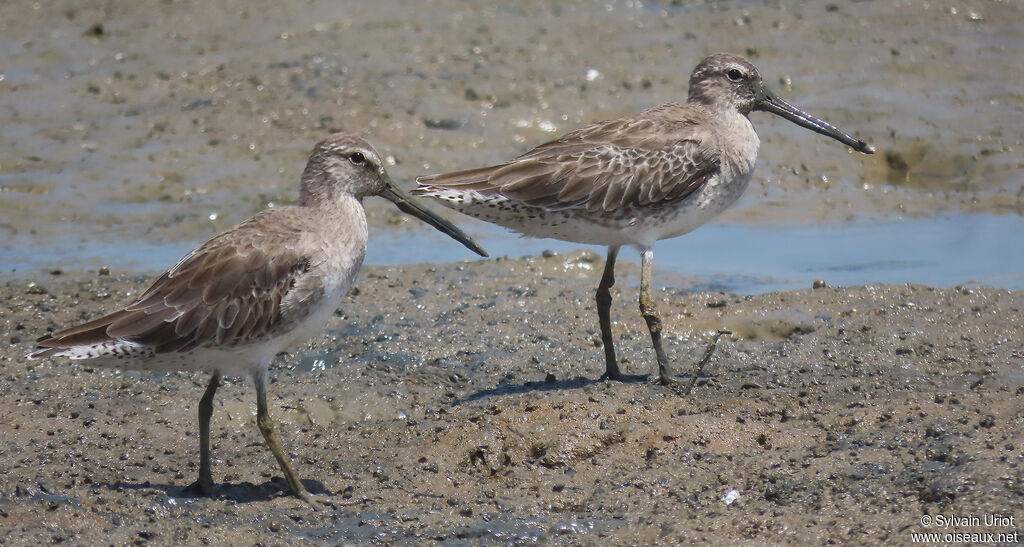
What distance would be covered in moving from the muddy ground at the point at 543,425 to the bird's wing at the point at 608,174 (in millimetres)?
1021

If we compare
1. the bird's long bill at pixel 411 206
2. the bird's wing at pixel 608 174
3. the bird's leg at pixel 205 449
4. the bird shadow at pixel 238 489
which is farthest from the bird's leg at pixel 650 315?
the bird's leg at pixel 205 449

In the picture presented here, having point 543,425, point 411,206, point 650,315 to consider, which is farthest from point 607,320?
point 411,206

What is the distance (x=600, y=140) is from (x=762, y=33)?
6.88 meters

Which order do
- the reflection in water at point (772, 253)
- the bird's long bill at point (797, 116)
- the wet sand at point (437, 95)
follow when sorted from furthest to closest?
1. the wet sand at point (437, 95)
2. the reflection in water at point (772, 253)
3. the bird's long bill at point (797, 116)

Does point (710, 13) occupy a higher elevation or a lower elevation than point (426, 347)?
higher

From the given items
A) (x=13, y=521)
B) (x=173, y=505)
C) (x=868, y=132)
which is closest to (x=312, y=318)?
(x=173, y=505)

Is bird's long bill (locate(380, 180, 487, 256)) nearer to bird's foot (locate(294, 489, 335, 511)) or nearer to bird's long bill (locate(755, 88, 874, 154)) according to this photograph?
bird's foot (locate(294, 489, 335, 511))

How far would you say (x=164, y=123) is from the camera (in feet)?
39.0

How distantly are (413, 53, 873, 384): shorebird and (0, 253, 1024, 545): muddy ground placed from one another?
0.74 metres

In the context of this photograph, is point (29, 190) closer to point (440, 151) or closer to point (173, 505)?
point (440, 151)

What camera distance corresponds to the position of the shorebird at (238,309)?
5613 mm

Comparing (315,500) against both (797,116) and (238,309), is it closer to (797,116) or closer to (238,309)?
(238,309)

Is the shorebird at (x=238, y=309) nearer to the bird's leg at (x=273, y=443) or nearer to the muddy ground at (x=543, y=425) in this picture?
the bird's leg at (x=273, y=443)

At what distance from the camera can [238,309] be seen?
5734mm
